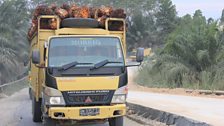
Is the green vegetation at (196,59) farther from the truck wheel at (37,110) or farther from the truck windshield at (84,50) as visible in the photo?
the truck windshield at (84,50)

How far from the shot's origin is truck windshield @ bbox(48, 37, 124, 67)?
11125mm

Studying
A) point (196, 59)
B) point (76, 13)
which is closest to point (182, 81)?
point (196, 59)

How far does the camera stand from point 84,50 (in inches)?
445

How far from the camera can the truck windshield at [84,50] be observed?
11.1 m

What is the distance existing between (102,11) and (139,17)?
235 feet

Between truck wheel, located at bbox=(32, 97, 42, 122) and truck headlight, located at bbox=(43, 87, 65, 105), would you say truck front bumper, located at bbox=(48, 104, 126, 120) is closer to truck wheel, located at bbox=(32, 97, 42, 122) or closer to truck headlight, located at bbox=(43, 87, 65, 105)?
truck headlight, located at bbox=(43, 87, 65, 105)

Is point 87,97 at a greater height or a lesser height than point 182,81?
greater

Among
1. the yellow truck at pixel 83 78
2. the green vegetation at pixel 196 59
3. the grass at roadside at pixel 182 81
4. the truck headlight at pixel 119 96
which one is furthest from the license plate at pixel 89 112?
the green vegetation at pixel 196 59

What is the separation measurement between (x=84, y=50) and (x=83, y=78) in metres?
0.88

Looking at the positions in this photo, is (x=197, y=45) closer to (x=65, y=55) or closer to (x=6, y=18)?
(x=65, y=55)

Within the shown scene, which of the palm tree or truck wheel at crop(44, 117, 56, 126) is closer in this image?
truck wheel at crop(44, 117, 56, 126)

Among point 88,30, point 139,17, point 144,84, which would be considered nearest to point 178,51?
point 144,84

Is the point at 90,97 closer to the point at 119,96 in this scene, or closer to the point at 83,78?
the point at 83,78

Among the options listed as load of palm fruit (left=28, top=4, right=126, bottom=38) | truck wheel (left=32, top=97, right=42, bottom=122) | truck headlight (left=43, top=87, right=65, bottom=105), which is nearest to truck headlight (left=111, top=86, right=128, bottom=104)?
truck headlight (left=43, top=87, right=65, bottom=105)
